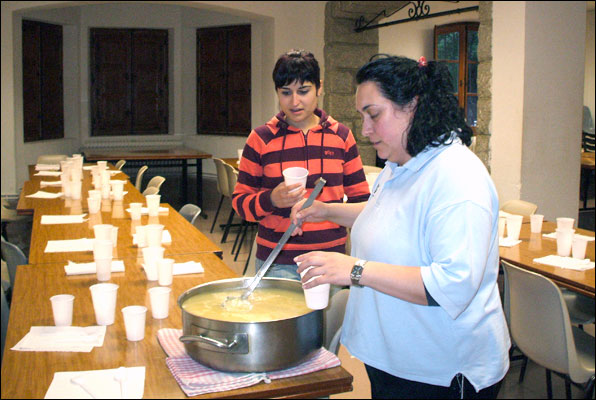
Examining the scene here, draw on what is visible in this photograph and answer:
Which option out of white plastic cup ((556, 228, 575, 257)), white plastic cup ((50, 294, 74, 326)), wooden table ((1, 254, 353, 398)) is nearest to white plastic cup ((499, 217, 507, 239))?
white plastic cup ((556, 228, 575, 257))

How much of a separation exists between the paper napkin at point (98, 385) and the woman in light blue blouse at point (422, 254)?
483mm

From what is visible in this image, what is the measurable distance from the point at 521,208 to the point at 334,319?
2.69 m

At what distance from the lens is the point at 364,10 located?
8180 millimetres

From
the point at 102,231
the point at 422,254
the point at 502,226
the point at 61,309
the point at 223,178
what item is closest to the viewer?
the point at 422,254

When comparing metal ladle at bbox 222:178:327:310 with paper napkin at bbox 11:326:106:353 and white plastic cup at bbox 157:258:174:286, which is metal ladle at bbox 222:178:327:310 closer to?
paper napkin at bbox 11:326:106:353

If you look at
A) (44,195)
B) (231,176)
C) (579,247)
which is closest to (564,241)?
(579,247)

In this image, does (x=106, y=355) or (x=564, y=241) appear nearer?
(x=106, y=355)

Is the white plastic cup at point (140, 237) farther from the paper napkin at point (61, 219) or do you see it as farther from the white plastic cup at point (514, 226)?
the white plastic cup at point (514, 226)

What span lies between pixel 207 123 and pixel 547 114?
26.8ft

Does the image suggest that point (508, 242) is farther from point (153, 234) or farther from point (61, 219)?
point (61, 219)

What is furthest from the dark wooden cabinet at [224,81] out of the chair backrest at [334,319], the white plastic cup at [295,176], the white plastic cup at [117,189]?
the chair backrest at [334,319]

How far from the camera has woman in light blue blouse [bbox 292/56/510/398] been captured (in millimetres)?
1440

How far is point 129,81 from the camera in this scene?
1249 cm

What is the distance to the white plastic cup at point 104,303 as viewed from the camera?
77.6 inches
